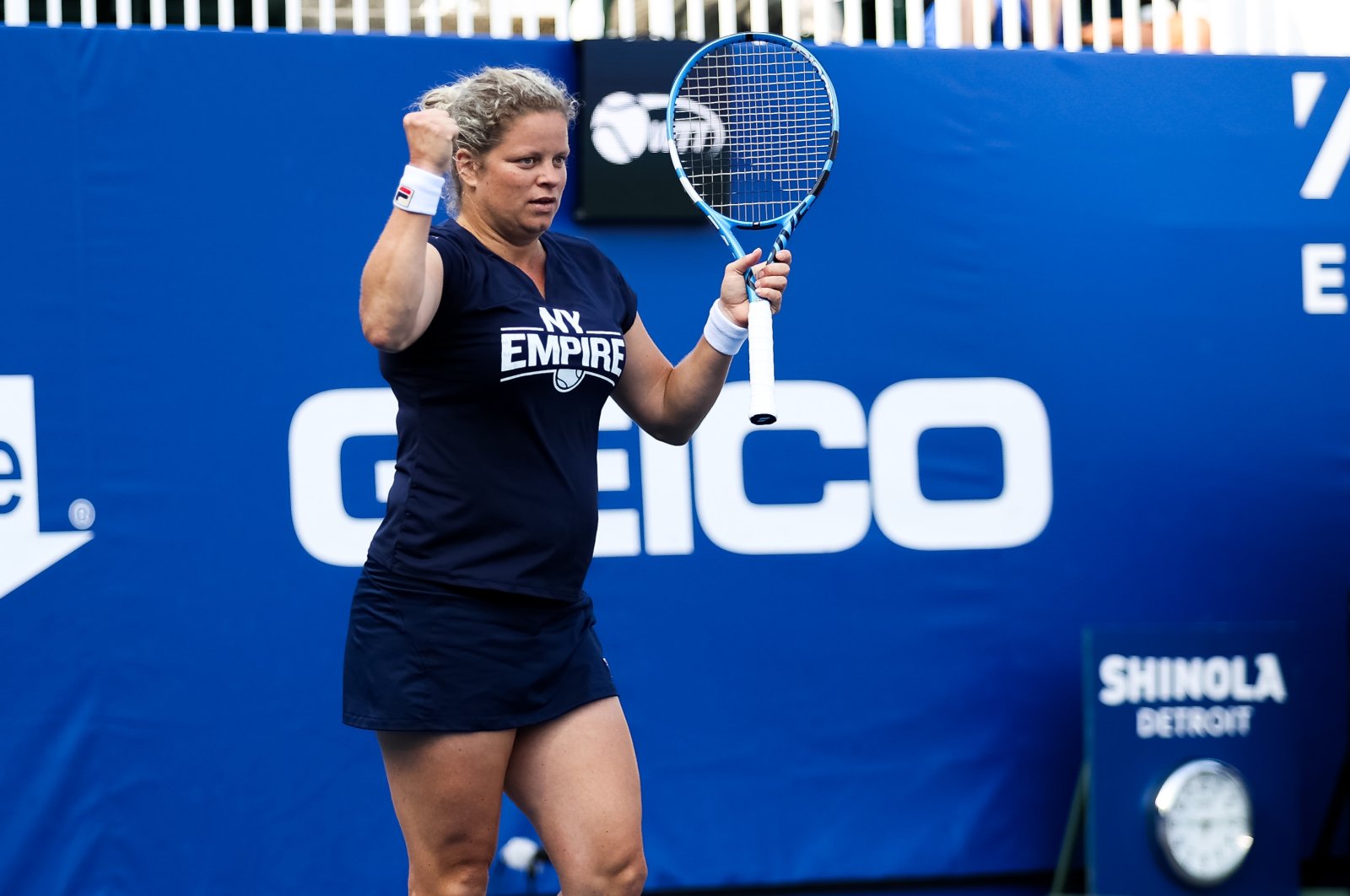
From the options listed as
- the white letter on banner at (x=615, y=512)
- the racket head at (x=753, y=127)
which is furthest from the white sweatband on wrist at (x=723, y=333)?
the white letter on banner at (x=615, y=512)

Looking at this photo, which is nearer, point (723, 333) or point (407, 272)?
point (407, 272)

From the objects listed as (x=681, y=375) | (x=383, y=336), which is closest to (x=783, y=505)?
(x=681, y=375)

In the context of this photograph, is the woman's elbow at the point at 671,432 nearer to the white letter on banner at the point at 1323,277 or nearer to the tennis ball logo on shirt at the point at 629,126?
the tennis ball logo on shirt at the point at 629,126

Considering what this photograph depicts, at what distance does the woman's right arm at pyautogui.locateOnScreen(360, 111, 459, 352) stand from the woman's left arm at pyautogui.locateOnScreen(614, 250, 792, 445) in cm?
47

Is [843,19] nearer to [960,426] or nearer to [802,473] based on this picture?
[960,426]

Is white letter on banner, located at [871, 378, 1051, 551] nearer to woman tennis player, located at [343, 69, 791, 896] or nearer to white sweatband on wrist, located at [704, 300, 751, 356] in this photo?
white sweatband on wrist, located at [704, 300, 751, 356]

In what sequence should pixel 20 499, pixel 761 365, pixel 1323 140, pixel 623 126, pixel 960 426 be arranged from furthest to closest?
Result: pixel 1323 140
pixel 960 426
pixel 623 126
pixel 20 499
pixel 761 365

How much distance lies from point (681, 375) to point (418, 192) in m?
0.63

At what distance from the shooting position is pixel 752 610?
12.7ft

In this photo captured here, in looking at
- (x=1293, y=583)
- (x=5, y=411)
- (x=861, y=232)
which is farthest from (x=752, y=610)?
(x=5, y=411)

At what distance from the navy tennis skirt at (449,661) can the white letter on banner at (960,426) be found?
5.80ft

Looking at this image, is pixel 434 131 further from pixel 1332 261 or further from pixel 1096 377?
pixel 1332 261

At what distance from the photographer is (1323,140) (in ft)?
13.6

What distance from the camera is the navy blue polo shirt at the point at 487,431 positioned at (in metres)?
2.26
